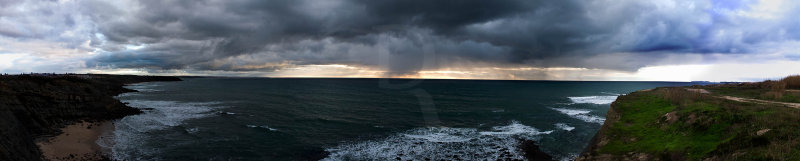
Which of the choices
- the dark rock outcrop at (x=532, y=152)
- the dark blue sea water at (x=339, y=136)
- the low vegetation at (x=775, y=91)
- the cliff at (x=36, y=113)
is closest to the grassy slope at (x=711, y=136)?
the dark rock outcrop at (x=532, y=152)

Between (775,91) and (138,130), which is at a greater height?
(775,91)

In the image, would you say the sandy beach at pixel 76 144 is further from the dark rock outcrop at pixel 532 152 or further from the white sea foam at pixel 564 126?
the white sea foam at pixel 564 126

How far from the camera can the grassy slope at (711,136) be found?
1263cm

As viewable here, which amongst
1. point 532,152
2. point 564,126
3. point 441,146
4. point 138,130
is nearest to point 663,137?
point 532,152

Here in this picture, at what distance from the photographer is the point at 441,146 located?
83.0ft

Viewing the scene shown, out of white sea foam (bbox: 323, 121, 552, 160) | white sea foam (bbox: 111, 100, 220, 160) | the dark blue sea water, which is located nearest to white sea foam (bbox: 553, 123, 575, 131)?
the dark blue sea water

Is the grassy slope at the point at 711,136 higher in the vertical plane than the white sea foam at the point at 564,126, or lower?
higher

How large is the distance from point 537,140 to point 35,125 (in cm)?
3896

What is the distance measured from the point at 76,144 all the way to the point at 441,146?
2567 cm

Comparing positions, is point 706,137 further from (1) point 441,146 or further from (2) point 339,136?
(2) point 339,136

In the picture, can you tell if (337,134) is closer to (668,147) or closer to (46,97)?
(668,147)

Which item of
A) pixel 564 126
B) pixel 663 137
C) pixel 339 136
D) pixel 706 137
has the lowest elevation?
pixel 339 136

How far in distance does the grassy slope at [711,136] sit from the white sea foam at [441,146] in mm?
6629

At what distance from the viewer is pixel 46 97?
32.5 metres
